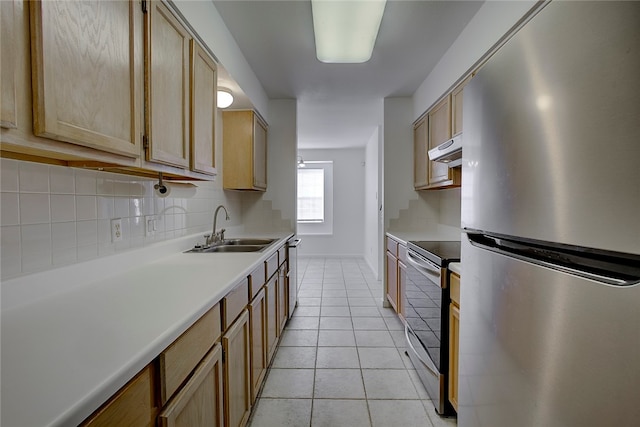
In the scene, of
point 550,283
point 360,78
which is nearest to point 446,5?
point 360,78

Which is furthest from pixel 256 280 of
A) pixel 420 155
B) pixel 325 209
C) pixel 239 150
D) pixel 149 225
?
pixel 325 209

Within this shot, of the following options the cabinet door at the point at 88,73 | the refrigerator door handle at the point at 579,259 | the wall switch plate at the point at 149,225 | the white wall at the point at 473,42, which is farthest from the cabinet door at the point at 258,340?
the white wall at the point at 473,42

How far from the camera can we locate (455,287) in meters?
1.54

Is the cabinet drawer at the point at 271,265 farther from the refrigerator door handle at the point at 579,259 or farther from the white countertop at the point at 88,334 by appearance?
the refrigerator door handle at the point at 579,259

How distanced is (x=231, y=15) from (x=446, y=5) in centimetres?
141

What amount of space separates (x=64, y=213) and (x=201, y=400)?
2.81ft

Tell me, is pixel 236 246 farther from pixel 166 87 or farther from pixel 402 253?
pixel 402 253

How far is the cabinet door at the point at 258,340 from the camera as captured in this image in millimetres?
1594

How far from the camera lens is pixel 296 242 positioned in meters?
3.18

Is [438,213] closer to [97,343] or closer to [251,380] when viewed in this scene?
[251,380]

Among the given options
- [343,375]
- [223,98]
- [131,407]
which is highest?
[223,98]

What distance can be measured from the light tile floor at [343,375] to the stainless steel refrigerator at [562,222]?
2.99 ft

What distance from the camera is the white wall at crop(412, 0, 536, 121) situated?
1.54 meters

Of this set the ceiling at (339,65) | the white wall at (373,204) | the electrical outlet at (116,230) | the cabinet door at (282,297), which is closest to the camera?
the electrical outlet at (116,230)
